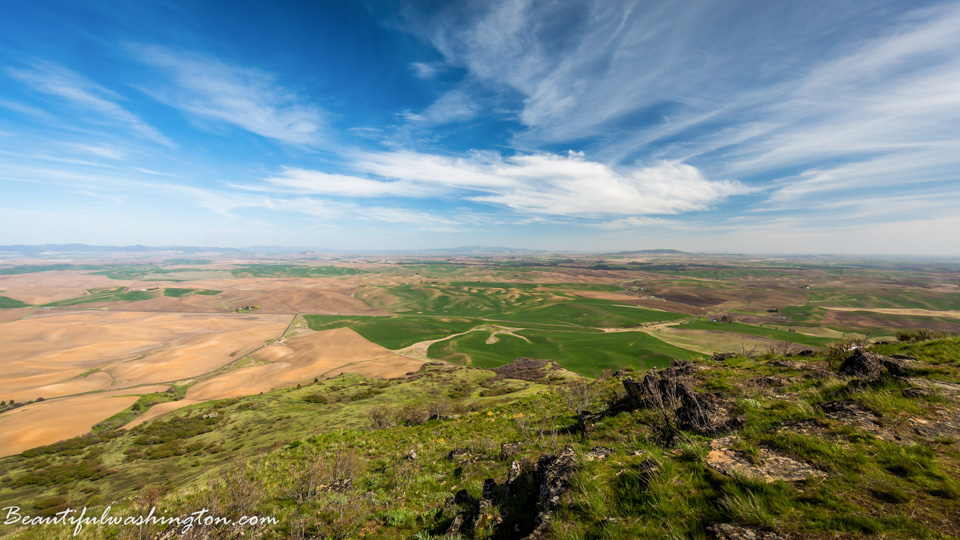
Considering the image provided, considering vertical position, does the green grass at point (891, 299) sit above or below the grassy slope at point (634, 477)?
below

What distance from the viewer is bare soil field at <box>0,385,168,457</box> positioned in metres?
36.2

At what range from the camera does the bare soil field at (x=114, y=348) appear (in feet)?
194

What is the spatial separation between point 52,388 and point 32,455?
35.7m

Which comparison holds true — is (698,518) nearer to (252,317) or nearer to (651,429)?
(651,429)

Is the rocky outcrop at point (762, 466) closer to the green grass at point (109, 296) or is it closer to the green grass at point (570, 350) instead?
the green grass at point (570, 350)

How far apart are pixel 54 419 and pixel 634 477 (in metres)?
71.2

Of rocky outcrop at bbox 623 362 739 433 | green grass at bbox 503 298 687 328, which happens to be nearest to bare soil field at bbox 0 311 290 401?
rocky outcrop at bbox 623 362 739 433

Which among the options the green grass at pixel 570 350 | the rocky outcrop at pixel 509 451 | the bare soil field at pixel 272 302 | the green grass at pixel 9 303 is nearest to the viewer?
the rocky outcrop at pixel 509 451

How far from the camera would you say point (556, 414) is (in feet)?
60.8

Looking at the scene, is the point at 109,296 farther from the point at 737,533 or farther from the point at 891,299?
the point at 891,299

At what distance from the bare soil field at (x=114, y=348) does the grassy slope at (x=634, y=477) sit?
46293mm

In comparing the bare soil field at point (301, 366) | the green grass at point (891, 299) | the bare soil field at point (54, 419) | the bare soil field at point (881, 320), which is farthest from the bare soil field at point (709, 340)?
the bare soil field at point (54, 419)

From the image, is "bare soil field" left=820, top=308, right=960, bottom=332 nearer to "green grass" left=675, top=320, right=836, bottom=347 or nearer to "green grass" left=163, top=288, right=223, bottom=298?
"green grass" left=675, top=320, right=836, bottom=347

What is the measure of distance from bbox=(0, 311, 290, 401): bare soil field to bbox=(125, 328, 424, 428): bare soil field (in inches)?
466
